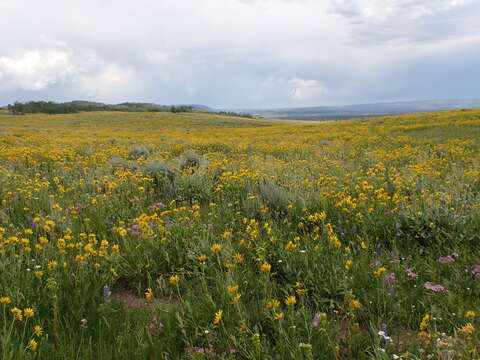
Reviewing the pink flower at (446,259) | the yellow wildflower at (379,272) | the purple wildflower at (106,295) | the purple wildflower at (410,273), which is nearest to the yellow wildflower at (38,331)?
the purple wildflower at (106,295)

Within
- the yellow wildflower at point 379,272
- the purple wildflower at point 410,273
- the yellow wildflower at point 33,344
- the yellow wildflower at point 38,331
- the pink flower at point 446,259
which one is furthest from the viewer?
the pink flower at point 446,259

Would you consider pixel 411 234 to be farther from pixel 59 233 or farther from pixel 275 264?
pixel 59 233

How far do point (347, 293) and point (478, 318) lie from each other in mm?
861

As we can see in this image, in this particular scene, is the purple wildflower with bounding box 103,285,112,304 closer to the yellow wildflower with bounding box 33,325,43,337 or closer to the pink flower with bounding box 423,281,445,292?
the yellow wildflower with bounding box 33,325,43,337

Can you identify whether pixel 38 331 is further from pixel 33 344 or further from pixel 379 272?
pixel 379 272

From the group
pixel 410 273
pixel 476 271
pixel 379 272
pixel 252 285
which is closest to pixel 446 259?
pixel 476 271

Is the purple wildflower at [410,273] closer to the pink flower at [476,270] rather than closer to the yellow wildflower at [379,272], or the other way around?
the yellow wildflower at [379,272]

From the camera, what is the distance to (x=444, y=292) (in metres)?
2.49

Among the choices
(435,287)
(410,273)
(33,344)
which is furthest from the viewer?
(410,273)

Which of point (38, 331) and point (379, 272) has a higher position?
point (379, 272)

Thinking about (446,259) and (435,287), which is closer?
(435,287)

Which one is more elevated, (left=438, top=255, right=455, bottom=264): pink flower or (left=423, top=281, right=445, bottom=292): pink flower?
(left=438, top=255, right=455, bottom=264): pink flower

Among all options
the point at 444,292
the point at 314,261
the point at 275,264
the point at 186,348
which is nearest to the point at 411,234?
the point at 444,292

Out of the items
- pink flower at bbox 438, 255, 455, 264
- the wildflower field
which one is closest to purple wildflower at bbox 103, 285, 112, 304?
the wildflower field
